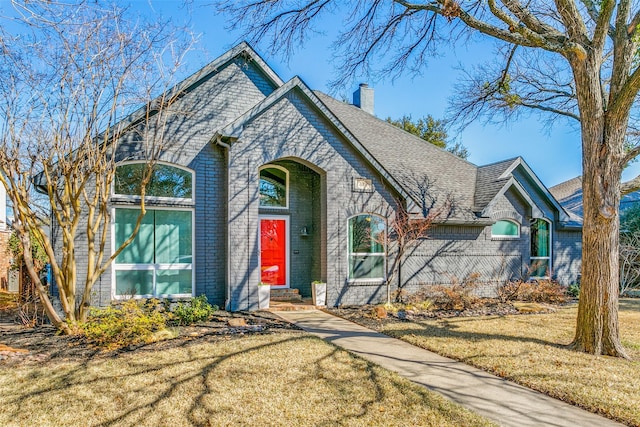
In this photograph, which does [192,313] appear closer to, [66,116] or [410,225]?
[66,116]

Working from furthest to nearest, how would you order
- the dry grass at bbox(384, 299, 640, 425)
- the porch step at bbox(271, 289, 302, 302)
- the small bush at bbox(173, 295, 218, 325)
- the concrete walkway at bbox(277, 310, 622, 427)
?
the porch step at bbox(271, 289, 302, 302), the small bush at bbox(173, 295, 218, 325), the dry grass at bbox(384, 299, 640, 425), the concrete walkway at bbox(277, 310, 622, 427)

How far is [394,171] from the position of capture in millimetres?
14992

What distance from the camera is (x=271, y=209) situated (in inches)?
491

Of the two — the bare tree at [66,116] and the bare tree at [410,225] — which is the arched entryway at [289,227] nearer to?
the bare tree at [410,225]

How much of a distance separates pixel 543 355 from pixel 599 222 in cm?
256

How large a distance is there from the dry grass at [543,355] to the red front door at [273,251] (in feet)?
14.3

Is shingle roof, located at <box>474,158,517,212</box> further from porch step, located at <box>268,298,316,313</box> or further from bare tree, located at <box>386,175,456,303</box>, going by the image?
porch step, located at <box>268,298,316,313</box>

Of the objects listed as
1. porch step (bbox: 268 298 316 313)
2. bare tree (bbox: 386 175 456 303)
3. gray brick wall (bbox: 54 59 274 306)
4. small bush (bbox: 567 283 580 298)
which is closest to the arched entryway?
porch step (bbox: 268 298 316 313)

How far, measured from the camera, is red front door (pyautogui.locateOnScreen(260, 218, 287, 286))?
12.5m

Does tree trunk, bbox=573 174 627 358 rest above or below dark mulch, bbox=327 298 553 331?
above

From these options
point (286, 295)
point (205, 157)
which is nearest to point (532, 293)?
point (286, 295)

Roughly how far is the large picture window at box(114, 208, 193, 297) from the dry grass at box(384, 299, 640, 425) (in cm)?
530

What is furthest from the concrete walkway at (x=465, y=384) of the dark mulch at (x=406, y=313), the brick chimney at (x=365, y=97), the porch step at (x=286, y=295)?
the brick chimney at (x=365, y=97)

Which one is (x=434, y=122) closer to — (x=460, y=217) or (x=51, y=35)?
(x=460, y=217)
